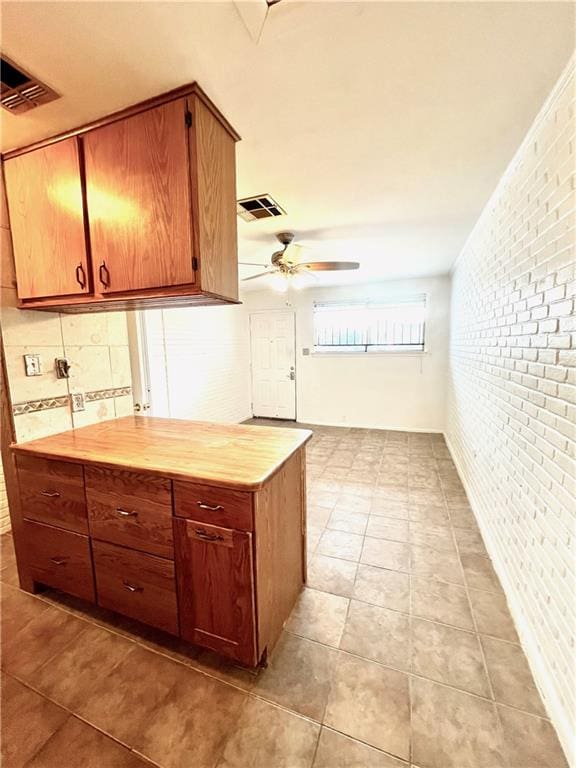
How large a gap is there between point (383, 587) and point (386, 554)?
1.03 feet

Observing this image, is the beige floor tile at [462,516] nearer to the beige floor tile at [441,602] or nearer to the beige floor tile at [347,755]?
the beige floor tile at [441,602]

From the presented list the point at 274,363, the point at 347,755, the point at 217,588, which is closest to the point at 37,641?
the point at 217,588

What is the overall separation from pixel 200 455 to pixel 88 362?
3.92 ft

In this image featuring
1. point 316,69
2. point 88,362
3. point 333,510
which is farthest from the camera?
point 333,510

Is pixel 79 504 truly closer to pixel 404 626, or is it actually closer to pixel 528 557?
pixel 404 626

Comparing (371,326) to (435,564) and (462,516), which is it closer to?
(462,516)

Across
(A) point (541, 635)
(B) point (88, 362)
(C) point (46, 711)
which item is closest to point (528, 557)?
(A) point (541, 635)

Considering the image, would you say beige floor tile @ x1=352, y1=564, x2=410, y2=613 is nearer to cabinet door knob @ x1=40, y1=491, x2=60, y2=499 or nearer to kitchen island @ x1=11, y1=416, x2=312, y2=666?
kitchen island @ x1=11, y1=416, x2=312, y2=666

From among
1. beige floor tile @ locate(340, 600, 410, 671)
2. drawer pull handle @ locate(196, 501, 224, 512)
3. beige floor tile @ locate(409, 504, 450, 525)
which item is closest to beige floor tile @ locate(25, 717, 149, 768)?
drawer pull handle @ locate(196, 501, 224, 512)

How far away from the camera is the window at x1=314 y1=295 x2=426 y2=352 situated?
4.89m

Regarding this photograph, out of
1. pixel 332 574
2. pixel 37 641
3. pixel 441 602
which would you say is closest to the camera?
pixel 37 641

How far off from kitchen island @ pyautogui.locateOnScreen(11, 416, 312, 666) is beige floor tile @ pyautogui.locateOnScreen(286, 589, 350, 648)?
0.24ft

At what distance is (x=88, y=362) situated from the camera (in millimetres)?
2070

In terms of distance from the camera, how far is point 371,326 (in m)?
5.12
